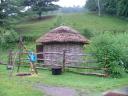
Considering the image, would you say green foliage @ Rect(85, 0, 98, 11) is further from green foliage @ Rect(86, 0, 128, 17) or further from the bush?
the bush

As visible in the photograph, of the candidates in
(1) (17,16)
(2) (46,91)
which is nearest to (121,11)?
(1) (17,16)

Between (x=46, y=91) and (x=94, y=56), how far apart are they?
7.31m

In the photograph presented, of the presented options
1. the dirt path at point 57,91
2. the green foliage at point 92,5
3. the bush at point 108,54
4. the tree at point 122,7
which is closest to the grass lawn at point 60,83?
the dirt path at point 57,91

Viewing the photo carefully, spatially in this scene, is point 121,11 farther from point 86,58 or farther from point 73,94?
point 73,94

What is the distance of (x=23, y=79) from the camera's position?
2156 centimetres

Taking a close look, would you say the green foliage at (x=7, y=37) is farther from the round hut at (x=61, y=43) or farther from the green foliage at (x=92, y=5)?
the green foliage at (x=92, y=5)

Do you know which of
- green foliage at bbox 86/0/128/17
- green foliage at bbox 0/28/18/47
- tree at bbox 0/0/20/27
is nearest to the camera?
green foliage at bbox 0/28/18/47

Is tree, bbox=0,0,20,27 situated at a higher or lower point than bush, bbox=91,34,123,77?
higher

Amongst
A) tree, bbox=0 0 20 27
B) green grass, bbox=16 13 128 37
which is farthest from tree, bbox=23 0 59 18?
tree, bbox=0 0 20 27

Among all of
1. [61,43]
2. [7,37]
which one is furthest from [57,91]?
[7,37]

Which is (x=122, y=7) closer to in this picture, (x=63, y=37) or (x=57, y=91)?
(x=63, y=37)

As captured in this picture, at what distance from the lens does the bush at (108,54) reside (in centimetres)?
2273

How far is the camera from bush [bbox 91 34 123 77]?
22734mm

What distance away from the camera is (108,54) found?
76.2ft
